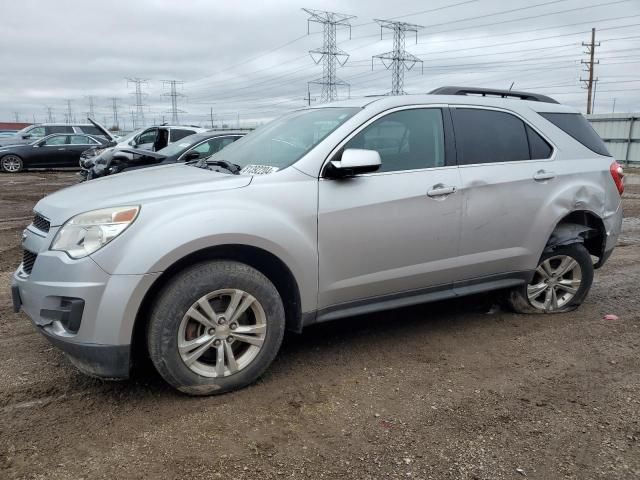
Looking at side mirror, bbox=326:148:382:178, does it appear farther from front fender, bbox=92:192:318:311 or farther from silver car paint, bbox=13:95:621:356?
front fender, bbox=92:192:318:311

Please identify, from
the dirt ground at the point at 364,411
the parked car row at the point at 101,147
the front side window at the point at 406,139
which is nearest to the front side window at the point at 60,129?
the parked car row at the point at 101,147

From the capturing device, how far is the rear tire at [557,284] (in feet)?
15.1

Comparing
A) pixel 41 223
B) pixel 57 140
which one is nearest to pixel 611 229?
pixel 41 223

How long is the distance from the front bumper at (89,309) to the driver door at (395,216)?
114 cm

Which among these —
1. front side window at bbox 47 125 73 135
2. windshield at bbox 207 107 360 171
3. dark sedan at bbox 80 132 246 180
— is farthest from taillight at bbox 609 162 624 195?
front side window at bbox 47 125 73 135

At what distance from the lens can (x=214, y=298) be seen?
3172mm

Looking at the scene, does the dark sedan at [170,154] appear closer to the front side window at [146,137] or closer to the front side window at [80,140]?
the front side window at [146,137]

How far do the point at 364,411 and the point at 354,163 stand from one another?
57.6 inches

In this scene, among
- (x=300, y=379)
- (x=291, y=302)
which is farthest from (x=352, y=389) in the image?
(x=291, y=302)

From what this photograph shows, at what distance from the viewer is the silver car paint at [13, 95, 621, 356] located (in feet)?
9.60

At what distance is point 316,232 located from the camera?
340 centimetres

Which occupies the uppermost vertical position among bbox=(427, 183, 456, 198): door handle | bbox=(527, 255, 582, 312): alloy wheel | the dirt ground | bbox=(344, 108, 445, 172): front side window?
bbox=(344, 108, 445, 172): front side window

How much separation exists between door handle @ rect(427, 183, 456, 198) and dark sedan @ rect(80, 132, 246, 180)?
219 inches

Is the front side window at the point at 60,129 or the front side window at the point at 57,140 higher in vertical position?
the front side window at the point at 60,129
